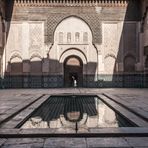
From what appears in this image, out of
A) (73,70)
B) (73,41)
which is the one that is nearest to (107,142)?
(73,41)

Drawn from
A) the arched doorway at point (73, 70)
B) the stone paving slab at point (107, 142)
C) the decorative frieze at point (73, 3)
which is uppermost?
the decorative frieze at point (73, 3)

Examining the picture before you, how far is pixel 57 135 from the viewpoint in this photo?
3.70 metres

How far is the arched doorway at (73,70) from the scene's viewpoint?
15828 mm

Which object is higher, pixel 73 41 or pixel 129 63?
pixel 73 41

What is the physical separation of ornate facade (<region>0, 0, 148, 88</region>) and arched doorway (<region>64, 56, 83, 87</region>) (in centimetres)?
26

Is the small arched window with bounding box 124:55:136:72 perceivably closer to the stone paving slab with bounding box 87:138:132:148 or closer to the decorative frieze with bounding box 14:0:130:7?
the decorative frieze with bounding box 14:0:130:7

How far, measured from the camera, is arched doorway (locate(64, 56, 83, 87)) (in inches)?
623

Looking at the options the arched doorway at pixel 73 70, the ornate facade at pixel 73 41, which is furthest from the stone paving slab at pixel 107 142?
the arched doorway at pixel 73 70

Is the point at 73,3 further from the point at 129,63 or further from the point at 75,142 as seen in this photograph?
the point at 75,142

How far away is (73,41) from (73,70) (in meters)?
1.36

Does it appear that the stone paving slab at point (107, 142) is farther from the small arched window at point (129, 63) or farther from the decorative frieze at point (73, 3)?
the decorative frieze at point (73, 3)

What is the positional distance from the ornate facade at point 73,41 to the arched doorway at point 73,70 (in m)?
0.26

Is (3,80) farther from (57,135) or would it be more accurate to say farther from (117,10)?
(57,135)

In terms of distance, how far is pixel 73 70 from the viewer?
15906 millimetres
